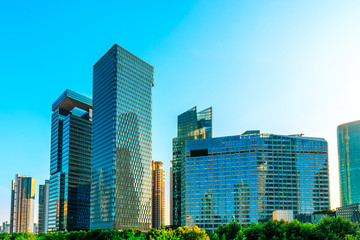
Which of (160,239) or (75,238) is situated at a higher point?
(160,239)

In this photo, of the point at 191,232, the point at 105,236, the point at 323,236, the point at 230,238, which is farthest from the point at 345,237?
the point at 105,236

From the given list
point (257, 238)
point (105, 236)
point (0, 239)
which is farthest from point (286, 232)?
point (0, 239)

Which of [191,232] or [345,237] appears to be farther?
[191,232]

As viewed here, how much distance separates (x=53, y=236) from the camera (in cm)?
17350

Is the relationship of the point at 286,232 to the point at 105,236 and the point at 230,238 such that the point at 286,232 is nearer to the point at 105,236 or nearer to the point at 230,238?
the point at 230,238

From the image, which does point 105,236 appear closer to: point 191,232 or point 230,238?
point 191,232

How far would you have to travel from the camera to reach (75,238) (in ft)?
563

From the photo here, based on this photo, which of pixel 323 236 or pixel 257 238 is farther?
pixel 257 238

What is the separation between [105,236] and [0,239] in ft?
168

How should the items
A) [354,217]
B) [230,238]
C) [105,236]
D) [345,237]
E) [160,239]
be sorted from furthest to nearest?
1. [354,217]
2. [105,236]
3. [230,238]
4. [345,237]
5. [160,239]

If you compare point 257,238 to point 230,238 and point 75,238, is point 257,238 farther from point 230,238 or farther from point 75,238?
point 75,238

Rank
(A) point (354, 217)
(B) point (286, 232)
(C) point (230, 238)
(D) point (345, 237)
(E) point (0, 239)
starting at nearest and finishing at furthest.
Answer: (D) point (345, 237) → (B) point (286, 232) → (C) point (230, 238) → (E) point (0, 239) → (A) point (354, 217)

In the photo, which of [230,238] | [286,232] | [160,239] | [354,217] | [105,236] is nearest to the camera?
[160,239]

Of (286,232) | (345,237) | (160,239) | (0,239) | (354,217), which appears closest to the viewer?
(160,239)
